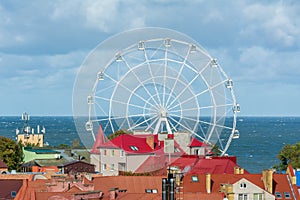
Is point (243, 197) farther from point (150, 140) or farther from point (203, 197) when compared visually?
point (150, 140)

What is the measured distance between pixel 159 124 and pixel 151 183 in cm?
2509

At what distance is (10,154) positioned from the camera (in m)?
110

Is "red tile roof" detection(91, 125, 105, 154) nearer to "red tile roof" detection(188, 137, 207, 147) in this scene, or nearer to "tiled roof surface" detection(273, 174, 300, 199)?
"red tile roof" detection(188, 137, 207, 147)

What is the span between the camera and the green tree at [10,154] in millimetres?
107250

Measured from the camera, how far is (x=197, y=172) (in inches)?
3022

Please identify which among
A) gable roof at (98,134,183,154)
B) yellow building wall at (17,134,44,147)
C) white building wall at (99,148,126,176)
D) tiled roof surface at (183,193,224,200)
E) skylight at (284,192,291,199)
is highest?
yellow building wall at (17,134,44,147)

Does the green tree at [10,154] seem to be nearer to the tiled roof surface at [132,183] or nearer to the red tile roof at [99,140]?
the red tile roof at [99,140]

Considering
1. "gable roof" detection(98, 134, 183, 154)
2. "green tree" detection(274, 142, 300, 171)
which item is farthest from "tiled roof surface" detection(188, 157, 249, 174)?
"green tree" detection(274, 142, 300, 171)

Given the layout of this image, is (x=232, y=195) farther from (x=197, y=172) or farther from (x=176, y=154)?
(x=176, y=154)

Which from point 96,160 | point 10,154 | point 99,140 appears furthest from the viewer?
point 10,154

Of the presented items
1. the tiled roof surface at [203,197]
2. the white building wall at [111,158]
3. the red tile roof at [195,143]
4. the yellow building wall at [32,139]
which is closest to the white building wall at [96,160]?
the white building wall at [111,158]

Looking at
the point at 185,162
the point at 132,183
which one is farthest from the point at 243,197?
the point at 185,162

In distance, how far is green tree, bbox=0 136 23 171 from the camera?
107250 mm

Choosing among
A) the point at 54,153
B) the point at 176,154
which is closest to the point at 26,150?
the point at 54,153
